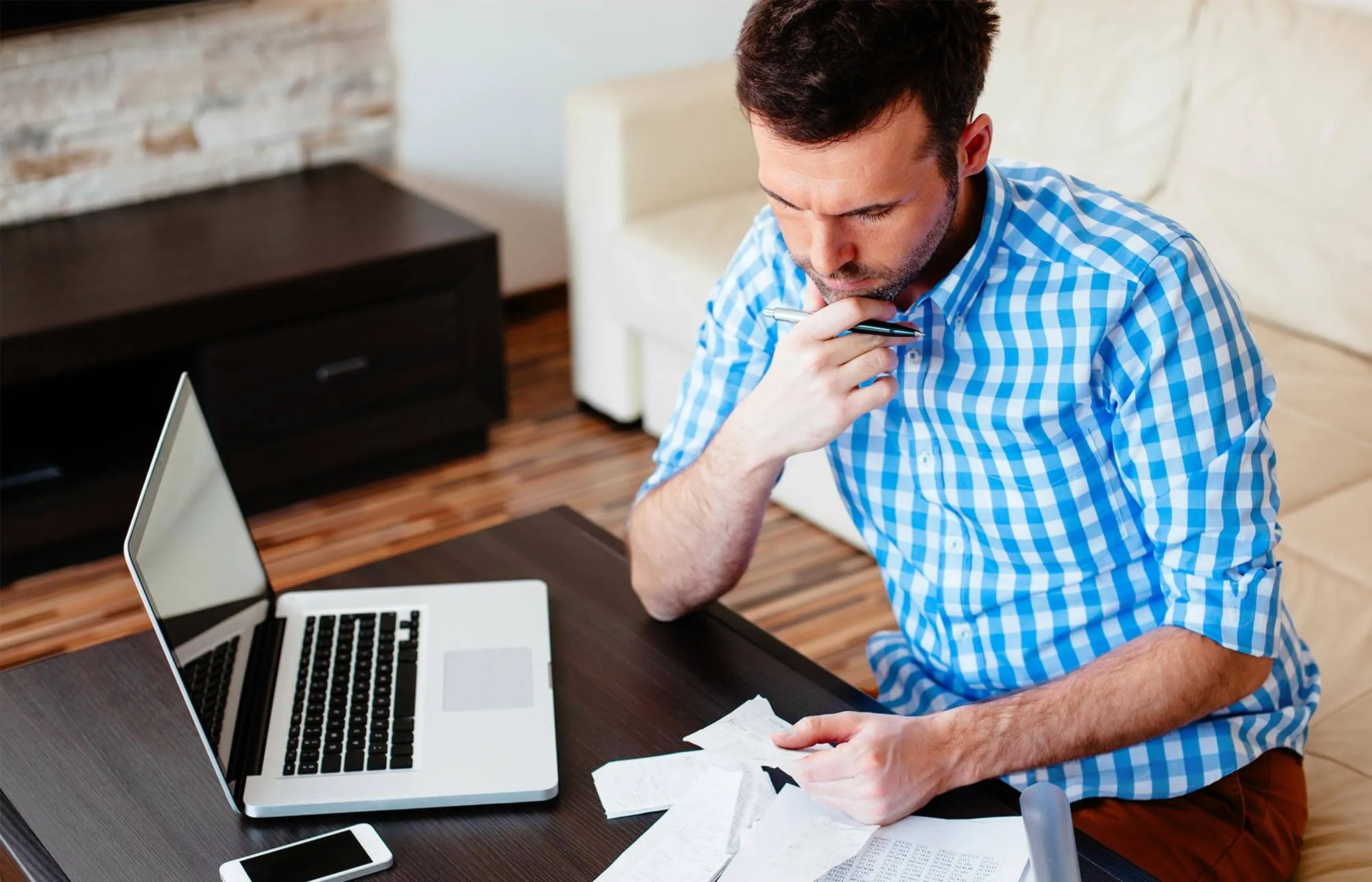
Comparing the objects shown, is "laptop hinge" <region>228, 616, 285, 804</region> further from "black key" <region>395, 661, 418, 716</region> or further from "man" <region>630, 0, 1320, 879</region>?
"man" <region>630, 0, 1320, 879</region>

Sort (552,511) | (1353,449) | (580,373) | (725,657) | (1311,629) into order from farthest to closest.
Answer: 1. (580,373)
2. (1353,449)
3. (1311,629)
4. (552,511)
5. (725,657)

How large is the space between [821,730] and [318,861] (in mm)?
372

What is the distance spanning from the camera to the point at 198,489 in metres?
1.20

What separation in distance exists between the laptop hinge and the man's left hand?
0.40 m

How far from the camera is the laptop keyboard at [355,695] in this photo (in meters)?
1.12

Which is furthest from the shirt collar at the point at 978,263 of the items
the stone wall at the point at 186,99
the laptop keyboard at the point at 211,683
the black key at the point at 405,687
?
the stone wall at the point at 186,99

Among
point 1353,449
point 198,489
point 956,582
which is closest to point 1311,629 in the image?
point 1353,449

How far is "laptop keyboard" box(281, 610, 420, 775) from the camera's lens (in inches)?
44.2

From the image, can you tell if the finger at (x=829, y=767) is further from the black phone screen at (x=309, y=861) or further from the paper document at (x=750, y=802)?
the black phone screen at (x=309, y=861)

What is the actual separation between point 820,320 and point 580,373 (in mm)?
1811

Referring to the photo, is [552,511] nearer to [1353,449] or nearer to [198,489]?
[198,489]

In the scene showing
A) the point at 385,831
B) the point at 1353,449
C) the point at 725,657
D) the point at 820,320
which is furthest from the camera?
the point at 1353,449

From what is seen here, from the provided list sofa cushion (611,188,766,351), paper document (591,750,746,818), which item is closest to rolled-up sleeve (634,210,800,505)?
paper document (591,750,746,818)

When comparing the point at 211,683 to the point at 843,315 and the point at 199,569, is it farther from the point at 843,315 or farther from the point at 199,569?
the point at 843,315
